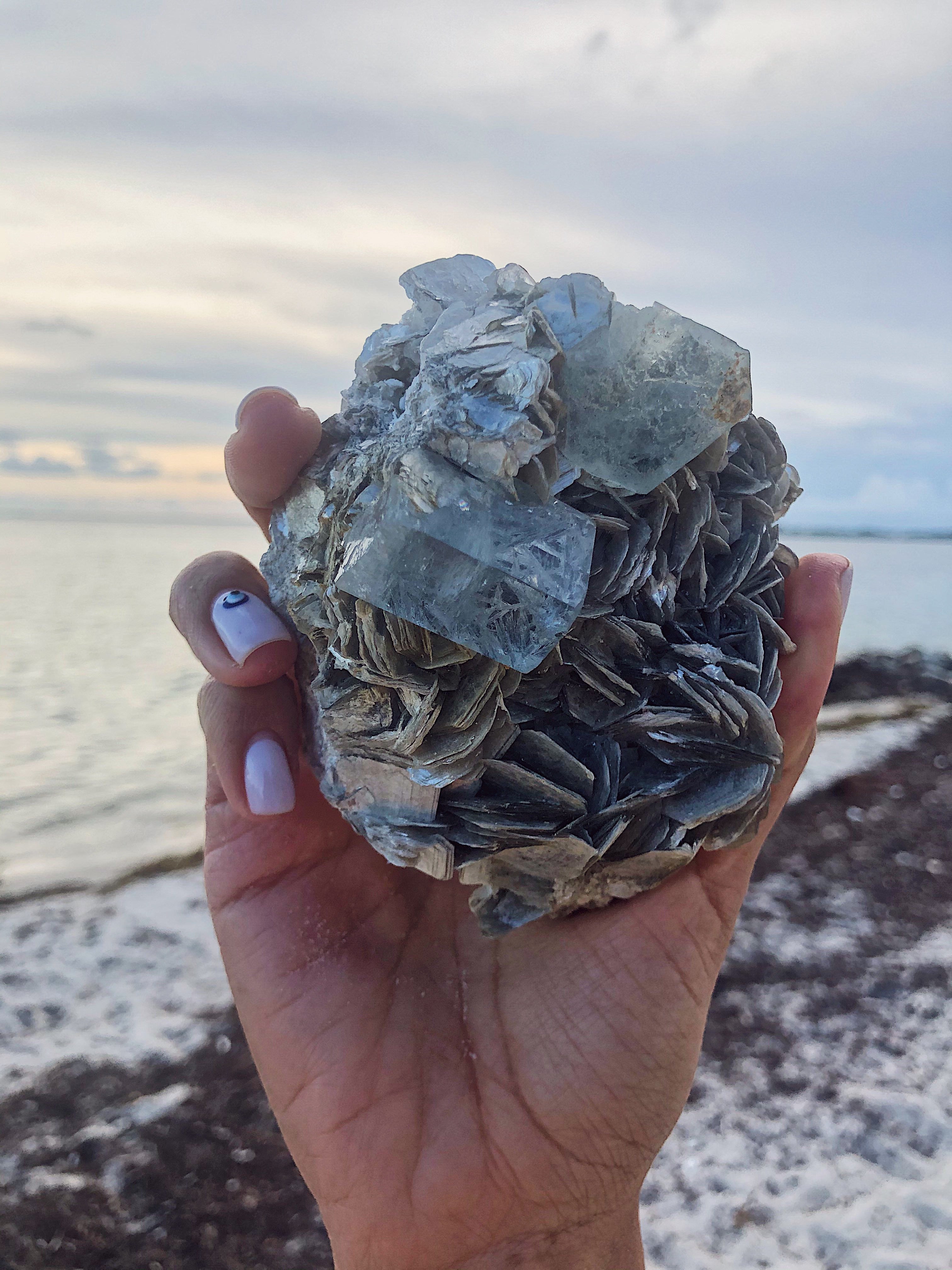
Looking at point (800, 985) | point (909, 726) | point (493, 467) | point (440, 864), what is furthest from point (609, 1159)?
point (909, 726)

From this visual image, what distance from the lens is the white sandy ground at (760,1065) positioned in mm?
3201

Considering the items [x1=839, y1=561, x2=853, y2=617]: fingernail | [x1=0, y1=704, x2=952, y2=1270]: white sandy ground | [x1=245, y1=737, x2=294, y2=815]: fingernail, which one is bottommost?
[x1=0, y1=704, x2=952, y2=1270]: white sandy ground

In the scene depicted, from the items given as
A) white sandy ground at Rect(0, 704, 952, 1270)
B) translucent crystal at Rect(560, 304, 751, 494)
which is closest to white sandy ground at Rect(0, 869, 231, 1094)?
white sandy ground at Rect(0, 704, 952, 1270)

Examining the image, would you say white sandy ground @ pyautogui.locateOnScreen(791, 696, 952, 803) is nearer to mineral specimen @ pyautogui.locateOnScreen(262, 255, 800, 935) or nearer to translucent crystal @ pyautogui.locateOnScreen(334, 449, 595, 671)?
mineral specimen @ pyautogui.locateOnScreen(262, 255, 800, 935)

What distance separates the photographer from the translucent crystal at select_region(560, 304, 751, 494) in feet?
5.25

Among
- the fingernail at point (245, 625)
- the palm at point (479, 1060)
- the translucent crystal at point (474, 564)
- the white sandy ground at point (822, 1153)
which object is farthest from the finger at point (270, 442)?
the white sandy ground at point (822, 1153)

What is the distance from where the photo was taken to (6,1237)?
3238 millimetres

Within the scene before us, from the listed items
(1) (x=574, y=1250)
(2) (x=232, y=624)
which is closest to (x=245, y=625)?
(2) (x=232, y=624)

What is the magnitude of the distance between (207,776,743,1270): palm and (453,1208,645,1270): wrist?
0.03 m

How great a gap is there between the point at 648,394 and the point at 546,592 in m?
0.43

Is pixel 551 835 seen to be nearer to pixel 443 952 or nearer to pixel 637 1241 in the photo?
pixel 443 952

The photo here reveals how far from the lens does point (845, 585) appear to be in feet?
6.76

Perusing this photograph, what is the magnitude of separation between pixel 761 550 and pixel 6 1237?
3578 mm

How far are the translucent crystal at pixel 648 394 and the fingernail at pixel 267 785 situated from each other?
1079 mm
